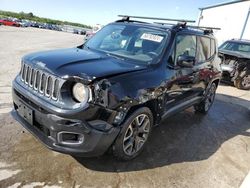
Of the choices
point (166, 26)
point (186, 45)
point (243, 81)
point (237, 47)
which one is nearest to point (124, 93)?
point (166, 26)

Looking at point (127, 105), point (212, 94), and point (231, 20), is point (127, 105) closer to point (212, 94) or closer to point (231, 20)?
point (212, 94)

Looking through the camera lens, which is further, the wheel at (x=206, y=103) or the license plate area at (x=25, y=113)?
the wheel at (x=206, y=103)

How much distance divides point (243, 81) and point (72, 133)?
8.84m

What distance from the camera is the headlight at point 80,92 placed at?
271 cm

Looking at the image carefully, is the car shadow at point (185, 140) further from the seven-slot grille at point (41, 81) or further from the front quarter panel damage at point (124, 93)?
the seven-slot grille at point (41, 81)

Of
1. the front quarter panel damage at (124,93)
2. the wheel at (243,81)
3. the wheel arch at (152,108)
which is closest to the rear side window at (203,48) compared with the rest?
the wheel arch at (152,108)

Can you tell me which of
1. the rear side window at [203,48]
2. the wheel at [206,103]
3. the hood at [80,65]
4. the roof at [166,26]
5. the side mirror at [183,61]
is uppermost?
the roof at [166,26]

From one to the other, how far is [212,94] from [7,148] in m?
4.91

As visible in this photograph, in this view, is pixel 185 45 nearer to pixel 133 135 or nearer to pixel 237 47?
pixel 133 135

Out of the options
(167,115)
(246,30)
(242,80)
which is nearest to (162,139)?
(167,115)

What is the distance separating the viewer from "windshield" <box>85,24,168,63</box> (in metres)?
3.79

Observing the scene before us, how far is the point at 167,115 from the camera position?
4062 mm

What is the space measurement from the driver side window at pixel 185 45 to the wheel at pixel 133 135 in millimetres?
1131

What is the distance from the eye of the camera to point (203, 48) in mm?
5070
